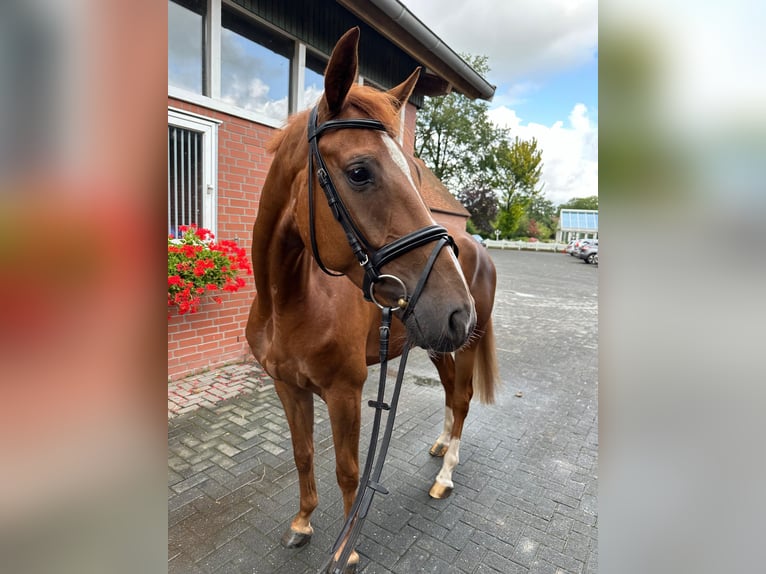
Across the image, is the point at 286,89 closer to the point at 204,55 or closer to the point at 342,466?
the point at 204,55

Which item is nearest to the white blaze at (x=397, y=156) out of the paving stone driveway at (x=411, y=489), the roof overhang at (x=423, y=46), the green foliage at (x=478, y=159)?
the paving stone driveway at (x=411, y=489)

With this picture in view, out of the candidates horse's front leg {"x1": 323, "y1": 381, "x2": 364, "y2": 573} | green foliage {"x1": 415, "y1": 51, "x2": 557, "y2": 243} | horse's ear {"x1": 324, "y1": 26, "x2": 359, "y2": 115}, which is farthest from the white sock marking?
green foliage {"x1": 415, "y1": 51, "x2": 557, "y2": 243}

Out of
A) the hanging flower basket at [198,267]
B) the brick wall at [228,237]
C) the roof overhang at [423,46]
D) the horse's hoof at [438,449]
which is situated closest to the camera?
the horse's hoof at [438,449]

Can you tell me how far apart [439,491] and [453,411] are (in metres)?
0.57

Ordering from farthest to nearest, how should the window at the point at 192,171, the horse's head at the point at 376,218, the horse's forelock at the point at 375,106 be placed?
the window at the point at 192,171 → the horse's forelock at the point at 375,106 → the horse's head at the point at 376,218

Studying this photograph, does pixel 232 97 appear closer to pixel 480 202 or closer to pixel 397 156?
pixel 397 156

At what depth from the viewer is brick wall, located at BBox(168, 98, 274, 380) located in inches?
167

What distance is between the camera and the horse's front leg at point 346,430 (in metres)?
1.90

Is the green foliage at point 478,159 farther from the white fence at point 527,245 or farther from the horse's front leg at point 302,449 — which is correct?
the horse's front leg at point 302,449

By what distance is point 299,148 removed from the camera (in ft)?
5.09

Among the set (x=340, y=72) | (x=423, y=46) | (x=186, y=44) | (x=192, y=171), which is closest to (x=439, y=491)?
(x=340, y=72)

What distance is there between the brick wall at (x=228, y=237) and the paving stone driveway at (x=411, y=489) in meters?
0.25
